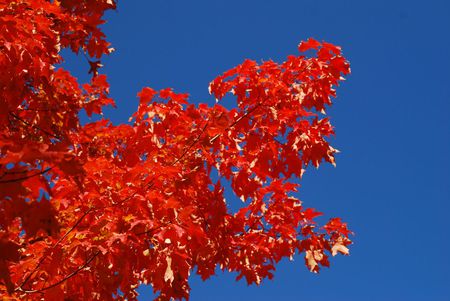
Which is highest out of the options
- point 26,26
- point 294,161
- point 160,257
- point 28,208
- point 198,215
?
point 26,26

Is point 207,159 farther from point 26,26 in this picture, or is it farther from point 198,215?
point 26,26

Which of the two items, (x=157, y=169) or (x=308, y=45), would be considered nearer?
(x=157, y=169)

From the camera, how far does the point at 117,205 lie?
4324mm

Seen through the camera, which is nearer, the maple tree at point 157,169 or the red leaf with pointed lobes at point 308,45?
the maple tree at point 157,169

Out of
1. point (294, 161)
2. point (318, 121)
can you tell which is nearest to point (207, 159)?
point (294, 161)

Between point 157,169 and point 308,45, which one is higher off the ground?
point 308,45

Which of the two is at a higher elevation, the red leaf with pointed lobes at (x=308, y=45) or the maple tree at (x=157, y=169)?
the red leaf with pointed lobes at (x=308, y=45)

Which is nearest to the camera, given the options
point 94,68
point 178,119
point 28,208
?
point 28,208

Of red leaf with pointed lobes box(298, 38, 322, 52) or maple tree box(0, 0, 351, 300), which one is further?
red leaf with pointed lobes box(298, 38, 322, 52)

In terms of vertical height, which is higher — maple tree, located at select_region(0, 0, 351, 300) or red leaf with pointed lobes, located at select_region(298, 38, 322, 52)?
A: red leaf with pointed lobes, located at select_region(298, 38, 322, 52)

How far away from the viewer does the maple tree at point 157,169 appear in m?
4.29

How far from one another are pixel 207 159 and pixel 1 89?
220 cm

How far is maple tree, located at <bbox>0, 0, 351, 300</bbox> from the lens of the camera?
4.29 meters

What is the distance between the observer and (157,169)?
432cm
